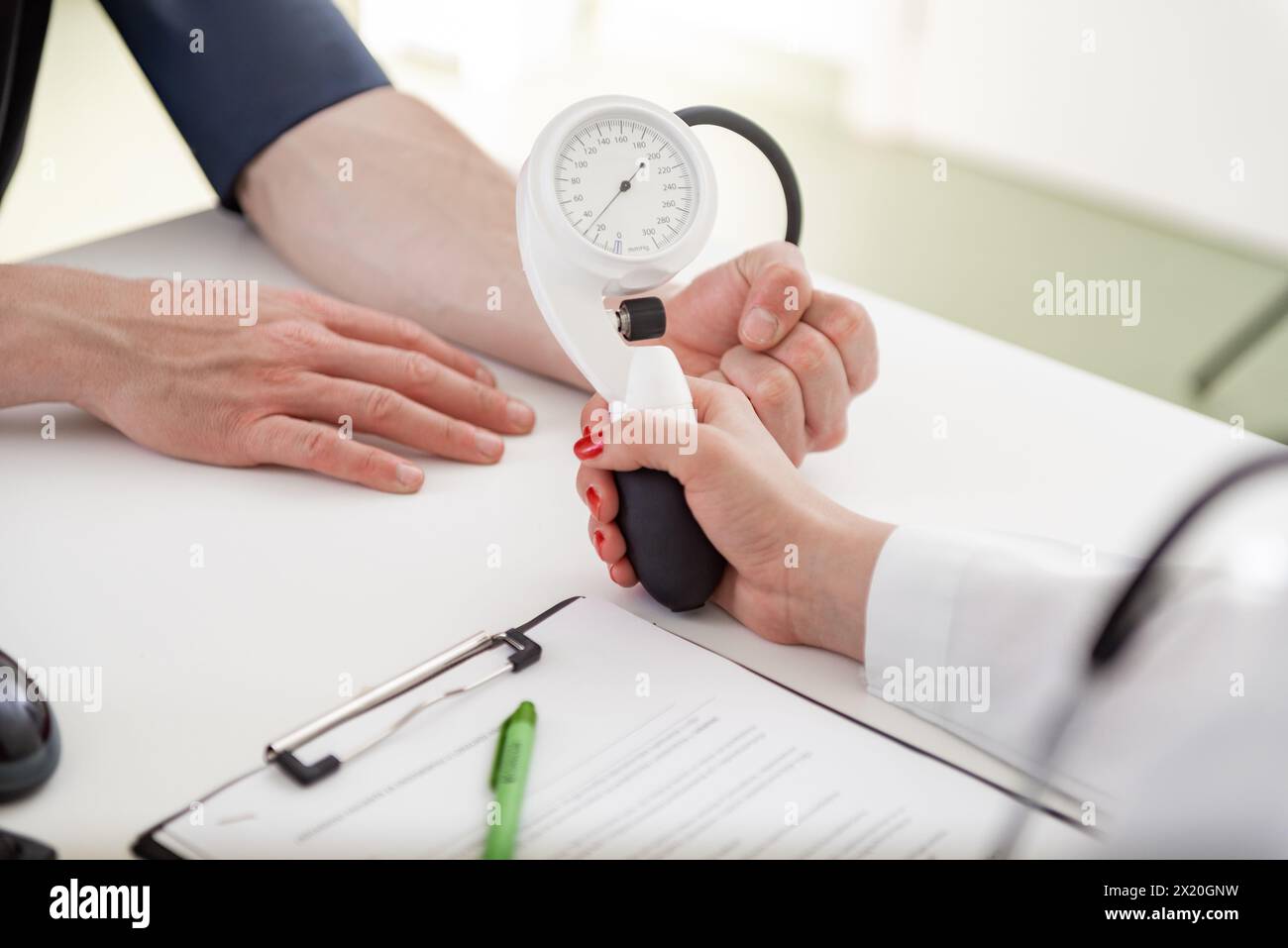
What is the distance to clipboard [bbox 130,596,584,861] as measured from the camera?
0.66 meters

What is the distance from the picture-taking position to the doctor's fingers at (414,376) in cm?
102

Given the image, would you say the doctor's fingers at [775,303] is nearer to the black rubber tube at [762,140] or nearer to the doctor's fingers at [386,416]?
the black rubber tube at [762,140]

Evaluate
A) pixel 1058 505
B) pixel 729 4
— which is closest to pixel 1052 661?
pixel 1058 505

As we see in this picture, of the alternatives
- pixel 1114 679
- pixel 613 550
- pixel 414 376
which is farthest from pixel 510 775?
pixel 414 376

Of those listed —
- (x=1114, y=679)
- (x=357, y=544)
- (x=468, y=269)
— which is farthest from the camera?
(x=468, y=269)

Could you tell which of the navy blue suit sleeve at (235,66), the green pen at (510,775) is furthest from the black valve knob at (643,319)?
the navy blue suit sleeve at (235,66)

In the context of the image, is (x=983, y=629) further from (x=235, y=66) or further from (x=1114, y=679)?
(x=235, y=66)

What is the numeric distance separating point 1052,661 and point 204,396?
648 millimetres

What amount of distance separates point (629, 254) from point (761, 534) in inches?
8.1

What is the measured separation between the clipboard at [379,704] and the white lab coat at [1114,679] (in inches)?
8.6

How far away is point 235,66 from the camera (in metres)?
1.26

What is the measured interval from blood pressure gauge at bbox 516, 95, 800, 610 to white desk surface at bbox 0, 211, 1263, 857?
6 cm
